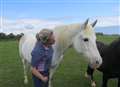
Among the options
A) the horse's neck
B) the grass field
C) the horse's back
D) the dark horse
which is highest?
the horse's neck

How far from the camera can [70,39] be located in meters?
7.29

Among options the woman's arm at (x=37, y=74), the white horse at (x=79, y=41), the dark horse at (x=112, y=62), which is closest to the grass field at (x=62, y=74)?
the white horse at (x=79, y=41)

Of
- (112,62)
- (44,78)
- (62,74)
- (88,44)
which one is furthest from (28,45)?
(62,74)

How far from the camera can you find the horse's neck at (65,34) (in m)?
7.19

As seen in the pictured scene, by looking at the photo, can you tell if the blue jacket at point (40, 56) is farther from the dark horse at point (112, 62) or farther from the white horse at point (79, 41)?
the dark horse at point (112, 62)

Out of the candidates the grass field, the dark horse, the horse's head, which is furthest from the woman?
the dark horse

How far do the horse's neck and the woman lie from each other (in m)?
1.50

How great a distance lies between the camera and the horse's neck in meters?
7.19

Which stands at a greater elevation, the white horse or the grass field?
the white horse

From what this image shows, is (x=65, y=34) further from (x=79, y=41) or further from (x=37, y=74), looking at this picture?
(x=37, y=74)

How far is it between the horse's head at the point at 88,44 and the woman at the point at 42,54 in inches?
39.4

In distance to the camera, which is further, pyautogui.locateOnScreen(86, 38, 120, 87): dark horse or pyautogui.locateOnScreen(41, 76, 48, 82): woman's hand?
pyautogui.locateOnScreen(86, 38, 120, 87): dark horse

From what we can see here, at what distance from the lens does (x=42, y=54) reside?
5.67 m

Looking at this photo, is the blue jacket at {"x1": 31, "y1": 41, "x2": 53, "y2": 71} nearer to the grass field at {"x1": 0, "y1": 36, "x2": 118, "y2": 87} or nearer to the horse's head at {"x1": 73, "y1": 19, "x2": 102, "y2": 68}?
the horse's head at {"x1": 73, "y1": 19, "x2": 102, "y2": 68}
